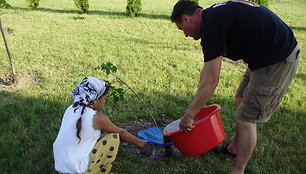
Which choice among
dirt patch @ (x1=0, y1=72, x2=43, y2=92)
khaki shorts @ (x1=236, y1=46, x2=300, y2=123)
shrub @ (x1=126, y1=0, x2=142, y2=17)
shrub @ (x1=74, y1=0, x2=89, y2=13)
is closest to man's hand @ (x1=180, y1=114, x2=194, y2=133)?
khaki shorts @ (x1=236, y1=46, x2=300, y2=123)

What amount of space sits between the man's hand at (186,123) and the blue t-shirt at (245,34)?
47 centimetres

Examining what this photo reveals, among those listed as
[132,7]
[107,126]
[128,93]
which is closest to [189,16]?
[107,126]

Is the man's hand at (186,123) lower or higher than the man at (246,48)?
lower

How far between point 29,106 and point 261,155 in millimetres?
2919

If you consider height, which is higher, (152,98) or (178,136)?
(178,136)

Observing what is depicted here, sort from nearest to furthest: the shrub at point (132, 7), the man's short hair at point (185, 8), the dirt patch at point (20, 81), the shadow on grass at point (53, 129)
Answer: the man's short hair at point (185, 8)
the shadow on grass at point (53, 129)
the dirt patch at point (20, 81)
the shrub at point (132, 7)

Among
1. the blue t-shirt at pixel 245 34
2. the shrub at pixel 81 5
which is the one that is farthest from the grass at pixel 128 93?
the shrub at pixel 81 5

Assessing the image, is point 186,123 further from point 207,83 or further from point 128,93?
point 128,93

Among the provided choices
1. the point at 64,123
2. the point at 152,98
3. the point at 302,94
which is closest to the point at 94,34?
the point at 152,98

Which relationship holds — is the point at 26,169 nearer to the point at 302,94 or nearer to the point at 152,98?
the point at 152,98

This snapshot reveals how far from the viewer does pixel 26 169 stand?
275 cm

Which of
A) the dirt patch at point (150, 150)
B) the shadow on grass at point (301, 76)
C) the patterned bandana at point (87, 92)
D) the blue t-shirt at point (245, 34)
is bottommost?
the dirt patch at point (150, 150)

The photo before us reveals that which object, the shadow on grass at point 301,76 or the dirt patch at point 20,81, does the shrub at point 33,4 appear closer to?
the dirt patch at point 20,81

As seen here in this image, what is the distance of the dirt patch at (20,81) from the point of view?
4566 mm
